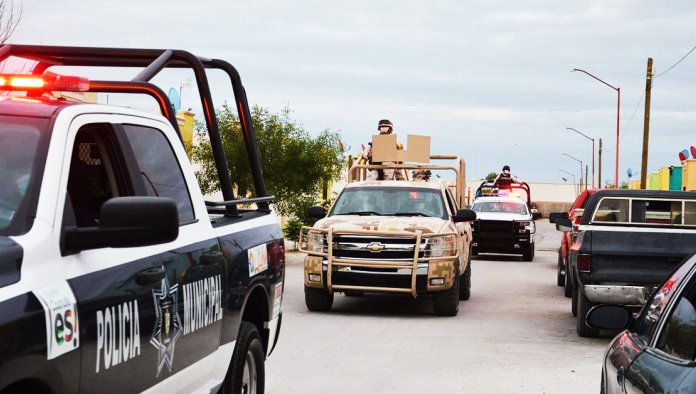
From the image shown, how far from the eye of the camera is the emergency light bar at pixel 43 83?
511 centimetres

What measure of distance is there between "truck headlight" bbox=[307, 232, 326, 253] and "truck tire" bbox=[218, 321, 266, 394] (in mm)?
8511

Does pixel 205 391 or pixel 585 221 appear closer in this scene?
pixel 205 391

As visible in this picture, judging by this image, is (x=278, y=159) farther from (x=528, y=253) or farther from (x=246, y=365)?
(x=246, y=365)

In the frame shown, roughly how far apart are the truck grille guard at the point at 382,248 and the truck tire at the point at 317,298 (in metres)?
0.23

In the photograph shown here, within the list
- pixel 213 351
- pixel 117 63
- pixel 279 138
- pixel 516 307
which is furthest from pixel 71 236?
pixel 279 138

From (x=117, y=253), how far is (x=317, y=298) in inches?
459

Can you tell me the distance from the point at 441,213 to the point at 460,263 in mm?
789

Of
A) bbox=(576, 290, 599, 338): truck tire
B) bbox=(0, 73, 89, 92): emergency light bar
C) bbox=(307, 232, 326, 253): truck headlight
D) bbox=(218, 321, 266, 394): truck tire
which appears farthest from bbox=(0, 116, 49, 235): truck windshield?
bbox=(307, 232, 326, 253): truck headlight

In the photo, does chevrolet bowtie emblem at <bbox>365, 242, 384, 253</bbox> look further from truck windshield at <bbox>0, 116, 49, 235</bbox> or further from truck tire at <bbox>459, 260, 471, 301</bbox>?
truck windshield at <bbox>0, 116, 49, 235</bbox>

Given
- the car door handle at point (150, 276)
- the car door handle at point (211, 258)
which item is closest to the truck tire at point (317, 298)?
the car door handle at point (211, 258)

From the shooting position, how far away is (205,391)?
615 centimetres

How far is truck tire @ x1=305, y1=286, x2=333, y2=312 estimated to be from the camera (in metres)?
16.3

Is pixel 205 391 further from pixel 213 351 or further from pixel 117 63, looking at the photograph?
pixel 117 63

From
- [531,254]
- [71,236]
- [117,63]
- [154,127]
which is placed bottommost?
[531,254]
